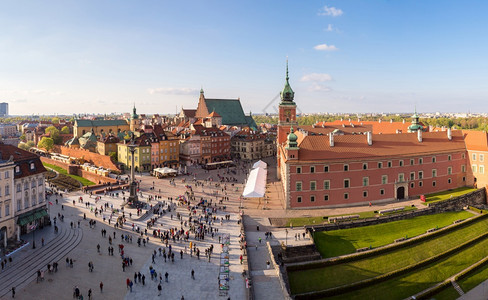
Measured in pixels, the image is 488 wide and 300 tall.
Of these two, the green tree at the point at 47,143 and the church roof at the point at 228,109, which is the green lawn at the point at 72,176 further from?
the church roof at the point at 228,109

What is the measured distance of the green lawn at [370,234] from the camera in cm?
4147

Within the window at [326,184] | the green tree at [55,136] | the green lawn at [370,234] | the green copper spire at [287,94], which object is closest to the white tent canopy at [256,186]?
the window at [326,184]

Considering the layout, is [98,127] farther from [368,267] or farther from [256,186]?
[368,267]

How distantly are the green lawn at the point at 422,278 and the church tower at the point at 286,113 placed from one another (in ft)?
131

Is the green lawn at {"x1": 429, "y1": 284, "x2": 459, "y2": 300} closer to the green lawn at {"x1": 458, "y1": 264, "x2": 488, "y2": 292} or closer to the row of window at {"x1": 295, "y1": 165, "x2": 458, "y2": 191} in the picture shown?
the green lawn at {"x1": 458, "y1": 264, "x2": 488, "y2": 292}

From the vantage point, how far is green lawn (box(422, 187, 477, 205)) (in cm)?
5728

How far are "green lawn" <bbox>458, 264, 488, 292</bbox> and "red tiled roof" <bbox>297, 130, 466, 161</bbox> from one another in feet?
68.5

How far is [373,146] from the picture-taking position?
58.5 metres

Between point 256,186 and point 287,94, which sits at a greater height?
point 287,94

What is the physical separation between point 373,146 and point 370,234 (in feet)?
59.5

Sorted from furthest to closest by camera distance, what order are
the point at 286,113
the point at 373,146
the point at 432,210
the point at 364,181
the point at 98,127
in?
the point at 98,127, the point at 286,113, the point at 373,146, the point at 364,181, the point at 432,210

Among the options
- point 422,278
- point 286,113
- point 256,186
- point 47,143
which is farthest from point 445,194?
point 47,143

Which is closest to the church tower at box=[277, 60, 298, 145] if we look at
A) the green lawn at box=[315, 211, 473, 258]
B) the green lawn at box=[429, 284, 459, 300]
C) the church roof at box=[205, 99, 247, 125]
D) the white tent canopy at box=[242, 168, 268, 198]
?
the white tent canopy at box=[242, 168, 268, 198]

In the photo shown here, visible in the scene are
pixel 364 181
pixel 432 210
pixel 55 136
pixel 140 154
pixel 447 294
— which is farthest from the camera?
pixel 55 136
